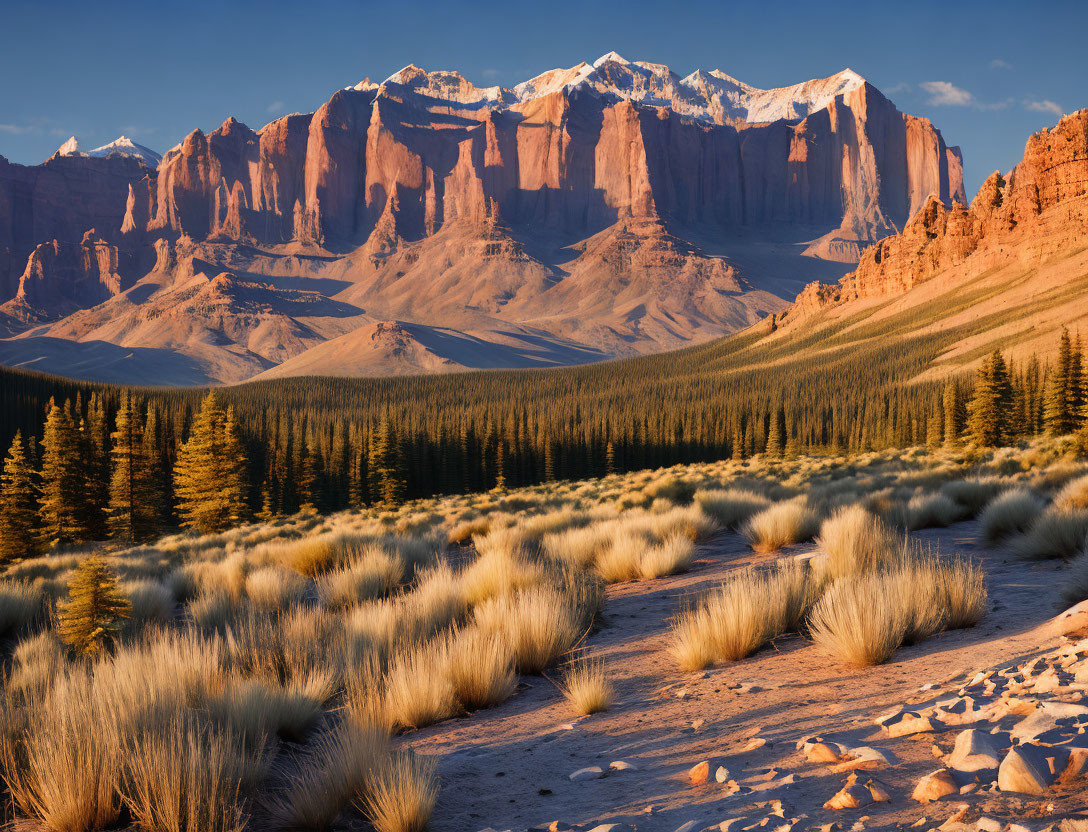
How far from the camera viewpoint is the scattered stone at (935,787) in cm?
312

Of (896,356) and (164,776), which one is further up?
(896,356)

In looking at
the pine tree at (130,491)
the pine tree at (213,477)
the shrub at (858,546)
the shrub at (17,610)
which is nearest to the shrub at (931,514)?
the shrub at (858,546)

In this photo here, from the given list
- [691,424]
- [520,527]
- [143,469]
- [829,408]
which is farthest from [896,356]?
[520,527]

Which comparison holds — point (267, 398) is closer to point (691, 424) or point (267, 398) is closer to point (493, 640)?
point (691, 424)

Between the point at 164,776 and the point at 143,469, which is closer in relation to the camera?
the point at 164,776

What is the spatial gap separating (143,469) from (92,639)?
42.9m

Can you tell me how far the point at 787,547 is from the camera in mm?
10477

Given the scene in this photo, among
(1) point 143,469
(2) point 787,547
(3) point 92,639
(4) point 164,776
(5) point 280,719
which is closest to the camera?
(4) point 164,776

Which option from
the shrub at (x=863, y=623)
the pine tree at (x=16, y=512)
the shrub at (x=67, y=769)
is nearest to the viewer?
the shrub at (x=67, y=769)

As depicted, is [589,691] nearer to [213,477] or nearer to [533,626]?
[533,626]

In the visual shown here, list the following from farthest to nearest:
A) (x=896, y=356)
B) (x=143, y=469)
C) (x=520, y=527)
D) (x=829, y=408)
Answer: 1. (x=896, y=356)
2. (x=829, y=408)
3. (x=143, y=469)
4. (x=520, y=527)

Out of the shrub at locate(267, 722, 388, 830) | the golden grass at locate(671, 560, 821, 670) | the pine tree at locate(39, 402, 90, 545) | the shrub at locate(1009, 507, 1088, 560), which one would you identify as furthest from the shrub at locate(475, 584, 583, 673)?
the pine tree at locate(39, 402, 90, 545)

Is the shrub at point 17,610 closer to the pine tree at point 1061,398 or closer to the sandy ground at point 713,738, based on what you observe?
the sandy ground at point 713,738

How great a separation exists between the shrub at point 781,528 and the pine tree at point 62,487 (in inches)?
1731
